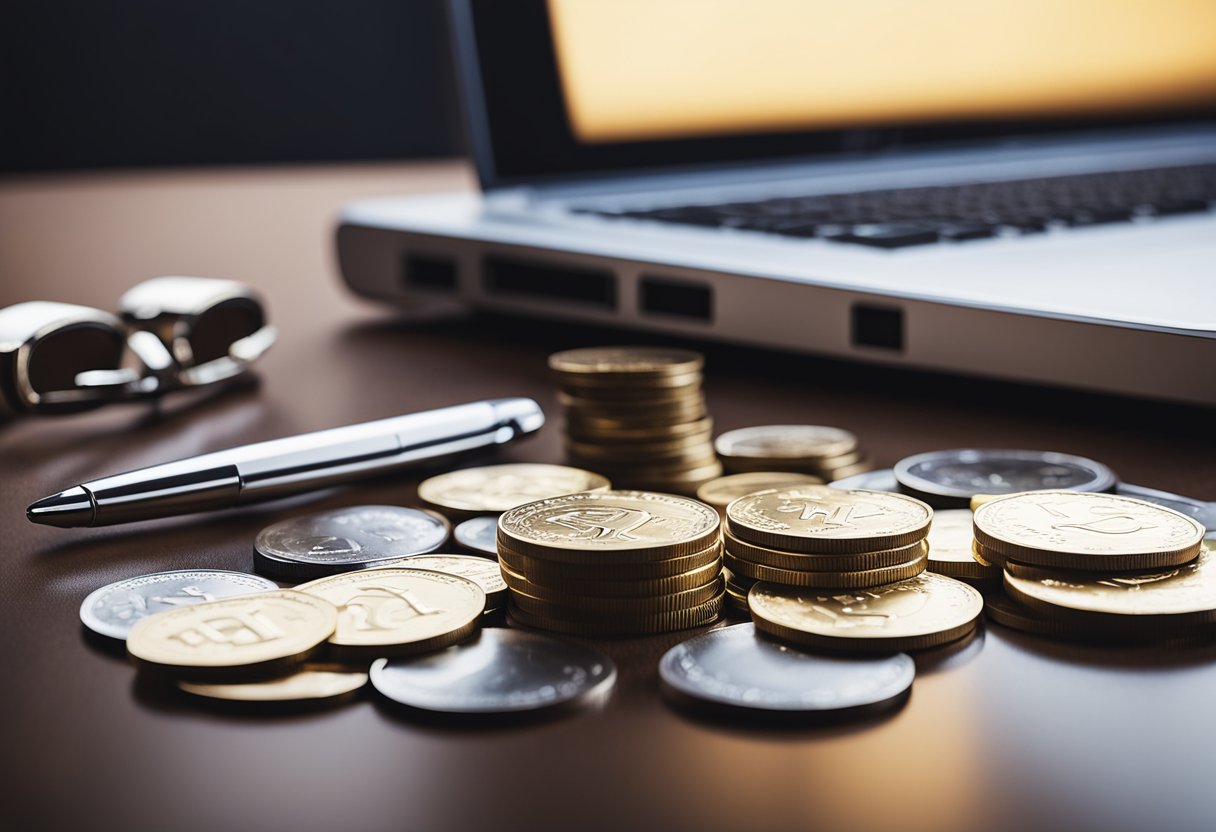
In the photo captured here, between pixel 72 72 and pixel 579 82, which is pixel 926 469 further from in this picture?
pixel 72 72

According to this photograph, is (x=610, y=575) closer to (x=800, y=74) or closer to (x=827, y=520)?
(x=827, y=520)

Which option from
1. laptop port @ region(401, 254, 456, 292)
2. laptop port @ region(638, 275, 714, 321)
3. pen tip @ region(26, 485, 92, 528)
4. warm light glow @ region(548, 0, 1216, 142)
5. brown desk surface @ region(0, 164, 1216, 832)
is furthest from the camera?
warm light glow @ region(548, 0, 1216, 142)

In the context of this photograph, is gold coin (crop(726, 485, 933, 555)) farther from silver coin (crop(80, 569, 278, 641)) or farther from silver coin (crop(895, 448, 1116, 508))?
silver coin (crop(80, 569, 278, 641))

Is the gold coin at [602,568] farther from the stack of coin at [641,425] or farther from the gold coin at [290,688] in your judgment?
the stack of coin at [641,425]

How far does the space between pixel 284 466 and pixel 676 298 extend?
14.1 inches

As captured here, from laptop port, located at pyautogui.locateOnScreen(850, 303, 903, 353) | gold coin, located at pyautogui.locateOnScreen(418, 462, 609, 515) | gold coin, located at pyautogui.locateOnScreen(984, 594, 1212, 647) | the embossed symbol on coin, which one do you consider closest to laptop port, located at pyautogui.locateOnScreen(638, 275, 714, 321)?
laptop port, located at pyautogui.locateOnScreen(850, 303, 903, 353)

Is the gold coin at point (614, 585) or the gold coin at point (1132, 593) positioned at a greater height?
the gold coin at point (614, 585)

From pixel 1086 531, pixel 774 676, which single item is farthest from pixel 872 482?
pixel 774 676

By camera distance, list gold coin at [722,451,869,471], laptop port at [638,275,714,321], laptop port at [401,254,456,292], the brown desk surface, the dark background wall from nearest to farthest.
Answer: the brown desk surface < gold coin at [722,451,869,471] < laptop port at [638,275,714,321] < laptop port at [401,254,456,292] < the dark background wall

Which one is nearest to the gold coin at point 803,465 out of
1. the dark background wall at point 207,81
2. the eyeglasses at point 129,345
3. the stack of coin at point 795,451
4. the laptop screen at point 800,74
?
the stack of coin at point 795,451

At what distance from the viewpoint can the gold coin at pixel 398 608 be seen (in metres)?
0.45

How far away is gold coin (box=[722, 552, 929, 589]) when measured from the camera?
513 millimetres

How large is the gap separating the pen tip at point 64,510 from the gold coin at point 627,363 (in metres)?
0.26

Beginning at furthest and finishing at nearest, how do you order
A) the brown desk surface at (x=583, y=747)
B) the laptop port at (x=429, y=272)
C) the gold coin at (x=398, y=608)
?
1. the laptop port at (x=429, y=272)
2. the gold coin at (x=398, y=608)
3. the brown desk surface at (x=583, y=747)
